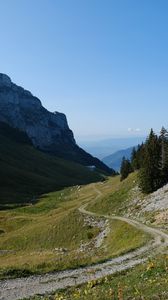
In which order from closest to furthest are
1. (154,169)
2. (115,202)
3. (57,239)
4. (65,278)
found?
1. (65,278)
2. (57,239)
3. (154,169)
4. (115,202)

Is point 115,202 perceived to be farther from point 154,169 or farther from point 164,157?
point 164,157

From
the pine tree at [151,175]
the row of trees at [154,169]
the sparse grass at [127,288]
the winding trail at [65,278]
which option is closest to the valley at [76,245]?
the winding trail at [65,278]

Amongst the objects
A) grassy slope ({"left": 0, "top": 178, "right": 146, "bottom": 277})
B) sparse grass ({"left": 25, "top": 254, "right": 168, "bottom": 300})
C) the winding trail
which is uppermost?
sparse grass ({"left": 25, "top": 254, "right": 168, "bottom": 300})

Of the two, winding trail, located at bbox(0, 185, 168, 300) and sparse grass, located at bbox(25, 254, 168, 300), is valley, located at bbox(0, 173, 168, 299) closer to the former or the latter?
winding trail, located at bbox(0, 185, 168, 300)

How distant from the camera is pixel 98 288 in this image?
1067 inches

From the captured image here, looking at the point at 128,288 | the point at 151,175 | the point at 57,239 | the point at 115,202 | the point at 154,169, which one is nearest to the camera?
the point at 128,288

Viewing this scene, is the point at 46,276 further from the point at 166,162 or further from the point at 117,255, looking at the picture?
the point at 166,162

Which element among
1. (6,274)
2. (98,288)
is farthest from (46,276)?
(98,288)

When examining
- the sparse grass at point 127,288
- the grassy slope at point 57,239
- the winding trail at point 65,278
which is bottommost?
the grassy slope at point 57,239

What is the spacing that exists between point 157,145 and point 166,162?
1146cm

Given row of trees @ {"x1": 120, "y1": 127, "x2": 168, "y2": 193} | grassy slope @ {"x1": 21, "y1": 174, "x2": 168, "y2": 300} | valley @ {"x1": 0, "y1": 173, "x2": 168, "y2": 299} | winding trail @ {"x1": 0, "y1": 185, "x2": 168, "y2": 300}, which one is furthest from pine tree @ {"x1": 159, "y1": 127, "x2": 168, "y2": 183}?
grassy slope @ {"x1": 21, "y1": 174, "x2": 168, "y2": 300}

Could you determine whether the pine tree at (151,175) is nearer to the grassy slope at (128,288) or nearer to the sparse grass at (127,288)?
the grassy slope at (128,288)

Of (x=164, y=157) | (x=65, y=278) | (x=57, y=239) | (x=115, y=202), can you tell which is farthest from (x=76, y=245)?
(x=65, y=278)

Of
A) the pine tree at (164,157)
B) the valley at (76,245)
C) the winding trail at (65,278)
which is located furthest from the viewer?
the pine tree at (164,157)
